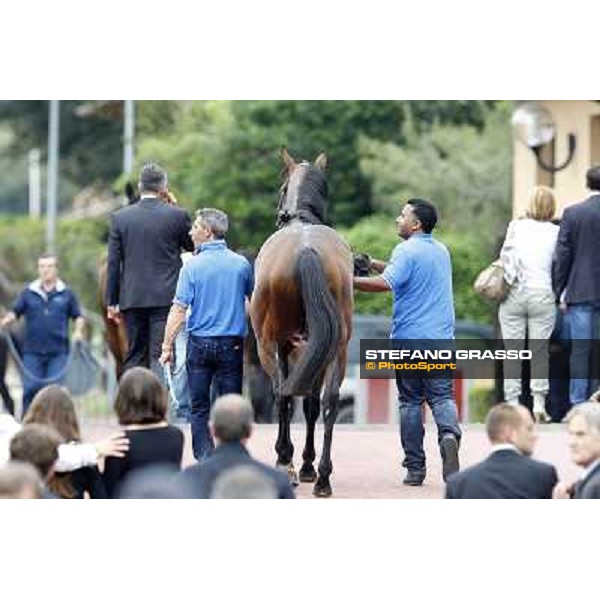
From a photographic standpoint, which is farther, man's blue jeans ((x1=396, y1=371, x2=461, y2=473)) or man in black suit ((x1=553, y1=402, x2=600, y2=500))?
man's blue jeans ((x1=396, y1=371, x2=461, y2=473))

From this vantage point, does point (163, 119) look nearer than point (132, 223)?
No

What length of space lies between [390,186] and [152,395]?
2328cm

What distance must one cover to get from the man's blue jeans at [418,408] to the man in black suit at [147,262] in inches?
84.3

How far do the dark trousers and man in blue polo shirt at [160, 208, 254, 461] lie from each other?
4.42ft

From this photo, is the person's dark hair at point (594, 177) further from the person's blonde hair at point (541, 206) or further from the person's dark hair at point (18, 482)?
the person's dark hair at point (18, 482)

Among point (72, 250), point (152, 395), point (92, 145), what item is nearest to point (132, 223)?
point (152, 395)

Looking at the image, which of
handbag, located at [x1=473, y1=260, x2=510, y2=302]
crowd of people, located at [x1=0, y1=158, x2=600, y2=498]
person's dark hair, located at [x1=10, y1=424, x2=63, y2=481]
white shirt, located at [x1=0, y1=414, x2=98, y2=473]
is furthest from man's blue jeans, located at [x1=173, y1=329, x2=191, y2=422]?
person's dark hair, located at [x1=10, y1=424, x2=63, y2=481]

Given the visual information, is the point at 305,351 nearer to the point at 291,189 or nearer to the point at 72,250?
the point at 291,189

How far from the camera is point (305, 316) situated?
14562 mm

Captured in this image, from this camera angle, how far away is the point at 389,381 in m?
21.8

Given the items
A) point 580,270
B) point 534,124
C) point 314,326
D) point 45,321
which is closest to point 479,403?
point 534,124

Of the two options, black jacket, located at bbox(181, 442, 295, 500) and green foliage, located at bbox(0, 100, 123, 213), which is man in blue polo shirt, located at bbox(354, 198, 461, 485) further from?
green foliage, located at bbox(0, 100, 123, 213)

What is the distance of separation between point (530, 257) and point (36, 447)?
747 centimetres

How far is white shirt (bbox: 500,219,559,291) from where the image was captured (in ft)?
58.3
